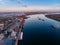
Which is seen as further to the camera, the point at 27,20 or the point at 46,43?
the point at 27,20

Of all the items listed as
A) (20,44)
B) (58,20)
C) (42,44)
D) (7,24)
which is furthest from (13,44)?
(58,20)

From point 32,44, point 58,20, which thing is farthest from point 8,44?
point 58,20

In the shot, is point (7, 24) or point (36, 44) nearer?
point (36, 44)

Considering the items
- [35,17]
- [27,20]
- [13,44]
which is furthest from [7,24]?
[13,44]

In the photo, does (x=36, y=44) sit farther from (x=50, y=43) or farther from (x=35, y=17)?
(x=35, y=17)

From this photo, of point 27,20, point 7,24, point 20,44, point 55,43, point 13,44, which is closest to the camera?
point 13,44

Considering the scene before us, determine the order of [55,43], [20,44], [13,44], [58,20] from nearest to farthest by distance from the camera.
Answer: [13,44]
[20,44]
[55,43]
[58,20]

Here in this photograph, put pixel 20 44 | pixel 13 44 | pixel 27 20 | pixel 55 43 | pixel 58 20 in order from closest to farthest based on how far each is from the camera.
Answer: pixel 13 44, pixel 20 44, pixel 55 43, pixel 58 20, pixel 27 20

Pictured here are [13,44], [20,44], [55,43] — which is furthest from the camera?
[55,43]

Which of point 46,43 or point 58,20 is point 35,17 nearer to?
point 58,20
